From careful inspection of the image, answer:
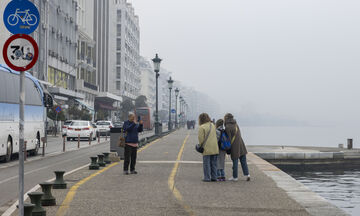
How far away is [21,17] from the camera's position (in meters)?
6.91

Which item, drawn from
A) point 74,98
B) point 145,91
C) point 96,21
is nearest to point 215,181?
point 74,98

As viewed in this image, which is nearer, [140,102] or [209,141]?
[209,141]

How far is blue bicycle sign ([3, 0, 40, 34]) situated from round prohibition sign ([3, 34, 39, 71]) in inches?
5.5

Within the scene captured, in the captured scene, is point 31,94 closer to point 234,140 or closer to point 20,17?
point 234,140

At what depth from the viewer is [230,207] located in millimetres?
8797

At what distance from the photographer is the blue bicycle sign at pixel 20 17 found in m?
6.88

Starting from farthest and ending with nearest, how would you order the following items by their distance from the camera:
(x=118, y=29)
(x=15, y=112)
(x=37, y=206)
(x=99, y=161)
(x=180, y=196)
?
(x=118, y=29) → (x=15, y=112) → (x=99, y=161) → (x=180, y=196) → (x=37, y=206)

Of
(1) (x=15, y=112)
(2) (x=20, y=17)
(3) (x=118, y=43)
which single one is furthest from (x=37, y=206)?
(3) (x=118, y=43)

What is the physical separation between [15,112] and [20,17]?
1395cm

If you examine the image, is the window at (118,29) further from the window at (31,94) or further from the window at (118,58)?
the window at (31,94)

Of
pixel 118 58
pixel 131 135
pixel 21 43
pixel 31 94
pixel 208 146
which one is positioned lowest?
pixel 208 146

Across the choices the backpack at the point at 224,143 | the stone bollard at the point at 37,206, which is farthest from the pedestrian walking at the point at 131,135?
the stone bollard at the point at 37,206

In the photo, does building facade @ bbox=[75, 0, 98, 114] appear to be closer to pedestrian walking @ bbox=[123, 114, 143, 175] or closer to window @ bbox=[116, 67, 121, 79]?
window @ bbox=[116, 67, 121, 79]

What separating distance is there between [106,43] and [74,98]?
117 feet
